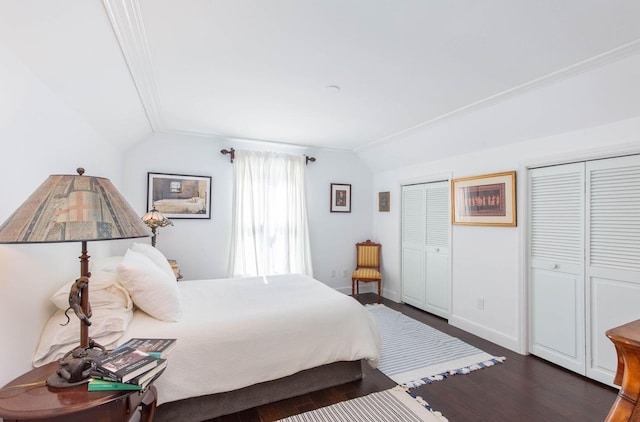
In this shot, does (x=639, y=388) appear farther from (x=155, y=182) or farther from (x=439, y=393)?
(x=155, y=182)

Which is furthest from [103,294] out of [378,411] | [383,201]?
[383,201]

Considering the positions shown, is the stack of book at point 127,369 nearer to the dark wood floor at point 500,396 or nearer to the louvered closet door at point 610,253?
the dark wood floor at point 500,396

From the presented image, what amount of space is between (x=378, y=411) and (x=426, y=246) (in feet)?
8.69

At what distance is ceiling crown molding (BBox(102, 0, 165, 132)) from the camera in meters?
1.54

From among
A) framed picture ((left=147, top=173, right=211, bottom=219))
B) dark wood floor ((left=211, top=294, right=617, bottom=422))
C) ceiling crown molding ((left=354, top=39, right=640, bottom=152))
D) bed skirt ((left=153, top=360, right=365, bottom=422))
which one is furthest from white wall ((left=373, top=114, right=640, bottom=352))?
framed picture ((left=147, top=173, right=211, bottom=219))

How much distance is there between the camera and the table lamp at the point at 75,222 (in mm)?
1074

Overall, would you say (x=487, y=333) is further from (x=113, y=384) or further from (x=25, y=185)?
(x=25, y=185)

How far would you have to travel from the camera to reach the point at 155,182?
3.95 meters

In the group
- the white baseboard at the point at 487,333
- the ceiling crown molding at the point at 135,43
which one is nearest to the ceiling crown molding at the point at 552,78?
the white baseboard at the point at 487,333

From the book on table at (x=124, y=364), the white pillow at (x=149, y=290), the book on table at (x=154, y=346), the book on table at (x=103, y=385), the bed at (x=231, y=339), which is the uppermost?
the white pillow at (x=149, y=290)

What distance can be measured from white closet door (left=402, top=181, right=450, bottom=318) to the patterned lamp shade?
12.2ft

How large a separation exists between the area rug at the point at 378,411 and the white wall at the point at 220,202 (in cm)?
262

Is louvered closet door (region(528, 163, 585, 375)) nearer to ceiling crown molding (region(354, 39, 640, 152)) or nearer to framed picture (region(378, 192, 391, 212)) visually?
ceiling crown molding (region(354, 39, 640, 152))

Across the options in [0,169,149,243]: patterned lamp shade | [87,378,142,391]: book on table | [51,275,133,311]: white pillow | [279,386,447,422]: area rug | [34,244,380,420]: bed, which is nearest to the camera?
[0,169,149,243]: patterned lamp shade
